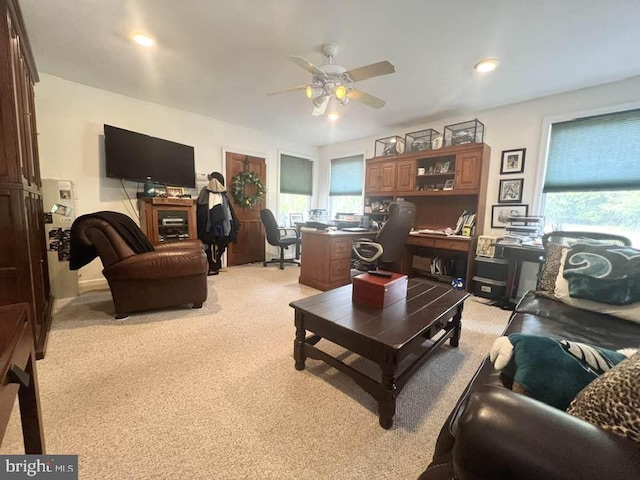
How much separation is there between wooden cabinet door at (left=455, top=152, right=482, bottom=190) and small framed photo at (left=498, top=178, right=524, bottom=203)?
0.36 meters

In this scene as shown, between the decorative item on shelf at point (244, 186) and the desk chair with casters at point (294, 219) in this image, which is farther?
the desk chair with casters at point (294, 219)

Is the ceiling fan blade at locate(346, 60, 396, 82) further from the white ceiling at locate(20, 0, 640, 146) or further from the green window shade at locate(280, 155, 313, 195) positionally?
the green window shade at locate(280, 155, 313, 195)

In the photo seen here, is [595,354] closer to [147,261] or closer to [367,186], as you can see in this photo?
[147,261]

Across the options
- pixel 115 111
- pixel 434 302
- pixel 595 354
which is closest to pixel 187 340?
pixel 434 302

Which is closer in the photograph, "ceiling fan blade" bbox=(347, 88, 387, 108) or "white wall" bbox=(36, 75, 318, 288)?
"ceiling fan blade" bbox=(347, 88, 387, 108)

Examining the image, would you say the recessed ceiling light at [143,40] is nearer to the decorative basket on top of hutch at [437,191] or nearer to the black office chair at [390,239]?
the black office chair at [390,239]

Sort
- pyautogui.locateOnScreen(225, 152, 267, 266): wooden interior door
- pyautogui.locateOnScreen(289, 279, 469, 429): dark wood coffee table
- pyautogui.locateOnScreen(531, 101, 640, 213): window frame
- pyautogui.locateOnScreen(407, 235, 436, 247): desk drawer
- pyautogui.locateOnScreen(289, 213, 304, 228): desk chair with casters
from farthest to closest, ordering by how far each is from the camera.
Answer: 1. pyautogui.locateOnScreen(289, 213, 304, 228): desk chair with casters
2. pyautogui.locateOnScreen(225, 152, 267, 266): wooden interior door
3. pyautogui.locateOnScreen(407, 235, 436, 247): desk drawer
4. pyautogui.locateOnScreen(531, 101, 640, 213): window frame
5. pyautogui.locateOnScreen(289, 279, 469, 429): dark wood coffee table

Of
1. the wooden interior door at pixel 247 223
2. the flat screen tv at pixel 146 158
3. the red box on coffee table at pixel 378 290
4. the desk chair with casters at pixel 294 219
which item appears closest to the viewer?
the red box on coffee table at pixel 378 290

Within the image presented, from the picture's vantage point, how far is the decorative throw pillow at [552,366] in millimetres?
701

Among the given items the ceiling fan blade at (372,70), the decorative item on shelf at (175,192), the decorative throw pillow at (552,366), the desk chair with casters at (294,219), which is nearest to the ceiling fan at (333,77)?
the ceiling fan blade at (372,70)

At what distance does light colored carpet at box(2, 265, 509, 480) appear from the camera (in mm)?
1101

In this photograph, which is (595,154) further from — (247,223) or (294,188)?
(247,223)

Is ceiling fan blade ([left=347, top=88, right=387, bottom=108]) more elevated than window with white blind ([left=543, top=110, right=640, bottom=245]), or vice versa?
ceiling fan blade ([left=347, top=88, right=387, bottom=108])

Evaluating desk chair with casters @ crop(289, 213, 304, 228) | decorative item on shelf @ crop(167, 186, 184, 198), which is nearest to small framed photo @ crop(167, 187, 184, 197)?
decorative item on shelf @ crop(167, 186, 184, 198)
